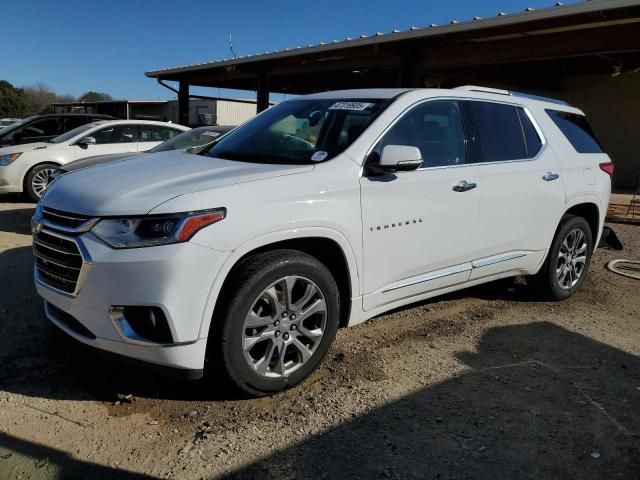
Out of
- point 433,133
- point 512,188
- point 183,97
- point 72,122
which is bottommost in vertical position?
point 512,188

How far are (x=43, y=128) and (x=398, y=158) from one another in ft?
33.3

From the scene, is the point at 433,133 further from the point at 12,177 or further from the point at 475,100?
the point at 12,177

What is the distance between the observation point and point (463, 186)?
13.0 feet

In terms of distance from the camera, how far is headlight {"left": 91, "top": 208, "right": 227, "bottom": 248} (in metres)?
2.73

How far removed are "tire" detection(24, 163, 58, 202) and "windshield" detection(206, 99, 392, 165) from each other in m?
6.70

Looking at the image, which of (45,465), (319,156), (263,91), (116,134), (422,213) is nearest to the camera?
(45,465)

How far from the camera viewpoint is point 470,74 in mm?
15734

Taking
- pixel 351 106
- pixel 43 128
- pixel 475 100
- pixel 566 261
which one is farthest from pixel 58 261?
pixel 43 128

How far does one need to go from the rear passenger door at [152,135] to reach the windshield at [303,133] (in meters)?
6.55

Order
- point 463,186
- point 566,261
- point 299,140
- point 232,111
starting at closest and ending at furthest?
1. point 299,140
2. point 463,186
3. point 566,261
4. point 232,111

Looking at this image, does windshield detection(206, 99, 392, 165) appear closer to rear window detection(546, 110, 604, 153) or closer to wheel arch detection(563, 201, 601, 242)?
rear window detection(546, 110, 604, 153)

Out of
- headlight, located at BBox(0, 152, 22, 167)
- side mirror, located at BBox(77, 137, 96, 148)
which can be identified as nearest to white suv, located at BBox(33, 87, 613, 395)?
side mirror, located at BBox(77, 137, 96, 148)

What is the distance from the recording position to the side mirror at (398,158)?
3378 millimetres

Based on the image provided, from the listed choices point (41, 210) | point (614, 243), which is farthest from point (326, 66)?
point (41, 210)
